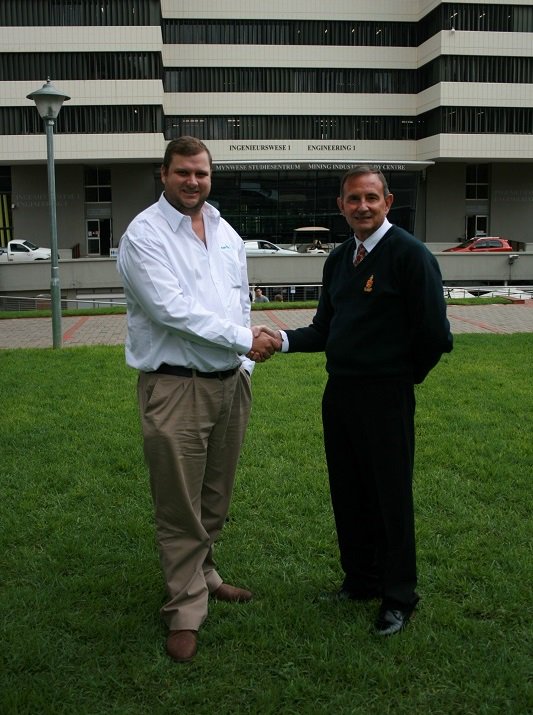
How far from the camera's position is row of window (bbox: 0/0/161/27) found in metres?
43.0

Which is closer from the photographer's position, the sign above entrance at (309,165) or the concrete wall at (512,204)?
the sign above entrance at (309,165)

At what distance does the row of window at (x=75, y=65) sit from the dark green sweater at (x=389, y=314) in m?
44.2

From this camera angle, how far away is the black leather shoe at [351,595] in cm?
372

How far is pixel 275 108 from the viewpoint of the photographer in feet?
157

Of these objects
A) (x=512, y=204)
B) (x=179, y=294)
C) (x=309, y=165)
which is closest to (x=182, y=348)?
(x=179, y=294)

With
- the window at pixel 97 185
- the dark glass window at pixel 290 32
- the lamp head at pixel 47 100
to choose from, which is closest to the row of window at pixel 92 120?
the window at pixel 97 185

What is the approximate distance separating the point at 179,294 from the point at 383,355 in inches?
37.6

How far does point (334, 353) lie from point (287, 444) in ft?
9.77

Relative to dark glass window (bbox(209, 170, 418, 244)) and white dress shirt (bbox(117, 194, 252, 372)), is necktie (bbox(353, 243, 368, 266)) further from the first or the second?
dark glass window (bbox(209, 170, 418, 244))

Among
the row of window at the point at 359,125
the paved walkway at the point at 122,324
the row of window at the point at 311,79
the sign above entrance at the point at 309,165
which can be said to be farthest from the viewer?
the sign above entrance at the point at 309,165

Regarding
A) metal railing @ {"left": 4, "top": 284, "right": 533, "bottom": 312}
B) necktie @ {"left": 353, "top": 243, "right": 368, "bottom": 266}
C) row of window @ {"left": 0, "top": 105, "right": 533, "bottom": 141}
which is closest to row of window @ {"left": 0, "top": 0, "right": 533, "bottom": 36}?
row of window @ {"left": 0, "top": 105, "right": 533, "bottom": 141}

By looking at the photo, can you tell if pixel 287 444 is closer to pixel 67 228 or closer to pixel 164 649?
pixel 164 649

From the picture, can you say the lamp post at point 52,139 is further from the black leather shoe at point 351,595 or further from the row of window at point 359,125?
the row of window at point 359,125

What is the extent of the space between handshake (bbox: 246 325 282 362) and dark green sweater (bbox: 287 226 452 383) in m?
0.27
